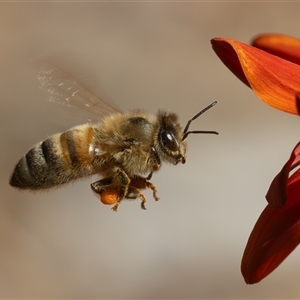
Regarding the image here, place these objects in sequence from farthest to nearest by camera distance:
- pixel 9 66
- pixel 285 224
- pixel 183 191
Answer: pixel 9 66 < pixel 183 191 < pixel 285 224

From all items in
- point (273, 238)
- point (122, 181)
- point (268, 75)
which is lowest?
point (273, 238)

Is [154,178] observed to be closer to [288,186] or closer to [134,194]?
[134,194]

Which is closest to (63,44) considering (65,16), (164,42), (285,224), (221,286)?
(65,16)

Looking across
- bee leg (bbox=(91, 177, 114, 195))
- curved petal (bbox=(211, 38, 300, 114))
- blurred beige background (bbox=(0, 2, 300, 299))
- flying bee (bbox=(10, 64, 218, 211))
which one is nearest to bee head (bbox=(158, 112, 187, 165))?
flying bee (bbox=(10, 64, 218, 211))

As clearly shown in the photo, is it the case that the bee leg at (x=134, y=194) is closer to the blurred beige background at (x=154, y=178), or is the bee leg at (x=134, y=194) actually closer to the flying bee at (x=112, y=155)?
the flying bee at (x=112, y=155)

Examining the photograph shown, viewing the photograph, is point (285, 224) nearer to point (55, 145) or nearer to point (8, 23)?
point (55, 145)

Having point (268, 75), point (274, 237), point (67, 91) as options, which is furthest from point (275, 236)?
point (67, 91)

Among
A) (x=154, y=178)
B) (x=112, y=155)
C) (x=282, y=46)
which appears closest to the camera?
(x=282, y=46)
